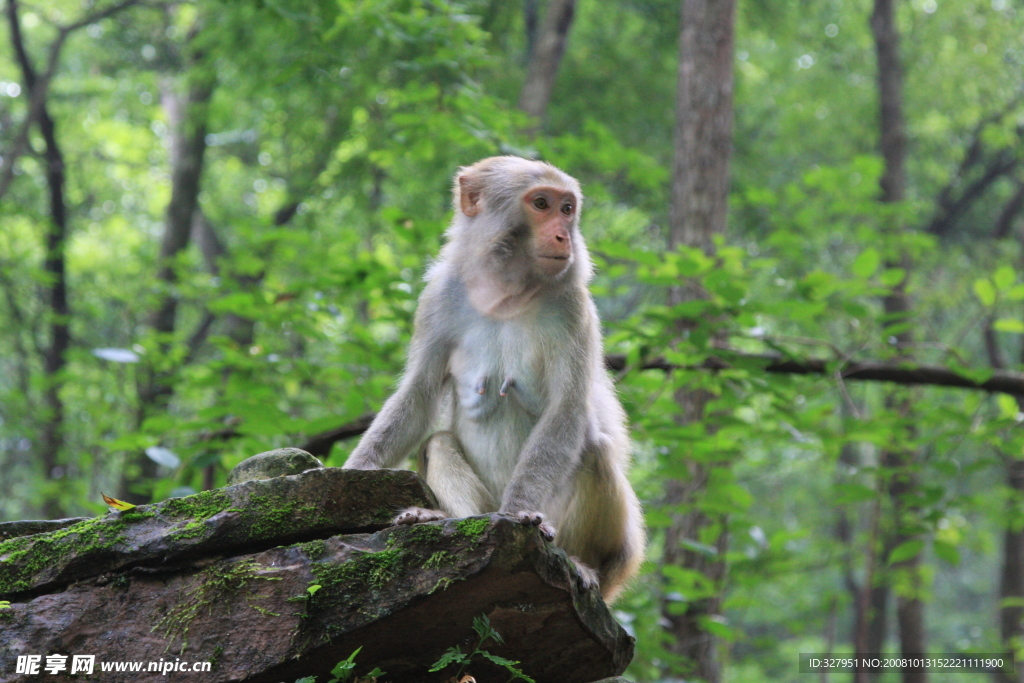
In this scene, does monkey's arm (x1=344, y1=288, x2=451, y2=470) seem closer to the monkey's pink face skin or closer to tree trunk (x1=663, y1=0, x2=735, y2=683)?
the monkey's pink face skin

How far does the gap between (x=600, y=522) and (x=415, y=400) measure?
3.75 ft

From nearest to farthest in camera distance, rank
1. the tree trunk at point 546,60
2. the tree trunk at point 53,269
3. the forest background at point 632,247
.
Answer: the forest background at point 632,247, the tree trunk at point 546,60, the tree trunk at point 53,269

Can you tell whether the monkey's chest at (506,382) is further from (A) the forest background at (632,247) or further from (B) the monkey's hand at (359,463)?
(A) the forest background at (632,247)

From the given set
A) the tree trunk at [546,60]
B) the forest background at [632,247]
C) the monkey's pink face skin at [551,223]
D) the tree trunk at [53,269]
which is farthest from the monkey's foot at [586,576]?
the tree trunk at [53,269]

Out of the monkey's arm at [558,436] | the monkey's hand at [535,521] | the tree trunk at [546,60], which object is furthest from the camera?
the tree trunk at [546,60]

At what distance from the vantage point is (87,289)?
16.6m

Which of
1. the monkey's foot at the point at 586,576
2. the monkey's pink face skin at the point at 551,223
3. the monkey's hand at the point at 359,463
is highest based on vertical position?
the monkey's pink face skin at the point at 551,223

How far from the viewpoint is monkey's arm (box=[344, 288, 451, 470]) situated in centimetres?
451

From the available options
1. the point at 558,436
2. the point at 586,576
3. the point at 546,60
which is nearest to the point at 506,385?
the point at 558,436

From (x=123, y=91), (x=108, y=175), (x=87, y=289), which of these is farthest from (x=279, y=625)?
(x=108, y=175)

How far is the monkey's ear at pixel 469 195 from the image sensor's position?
15.8ft

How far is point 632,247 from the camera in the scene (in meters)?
8.73

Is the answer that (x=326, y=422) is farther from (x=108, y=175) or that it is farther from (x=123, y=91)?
(x=108, y=175)

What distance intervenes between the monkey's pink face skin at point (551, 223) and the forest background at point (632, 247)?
1.78 m
